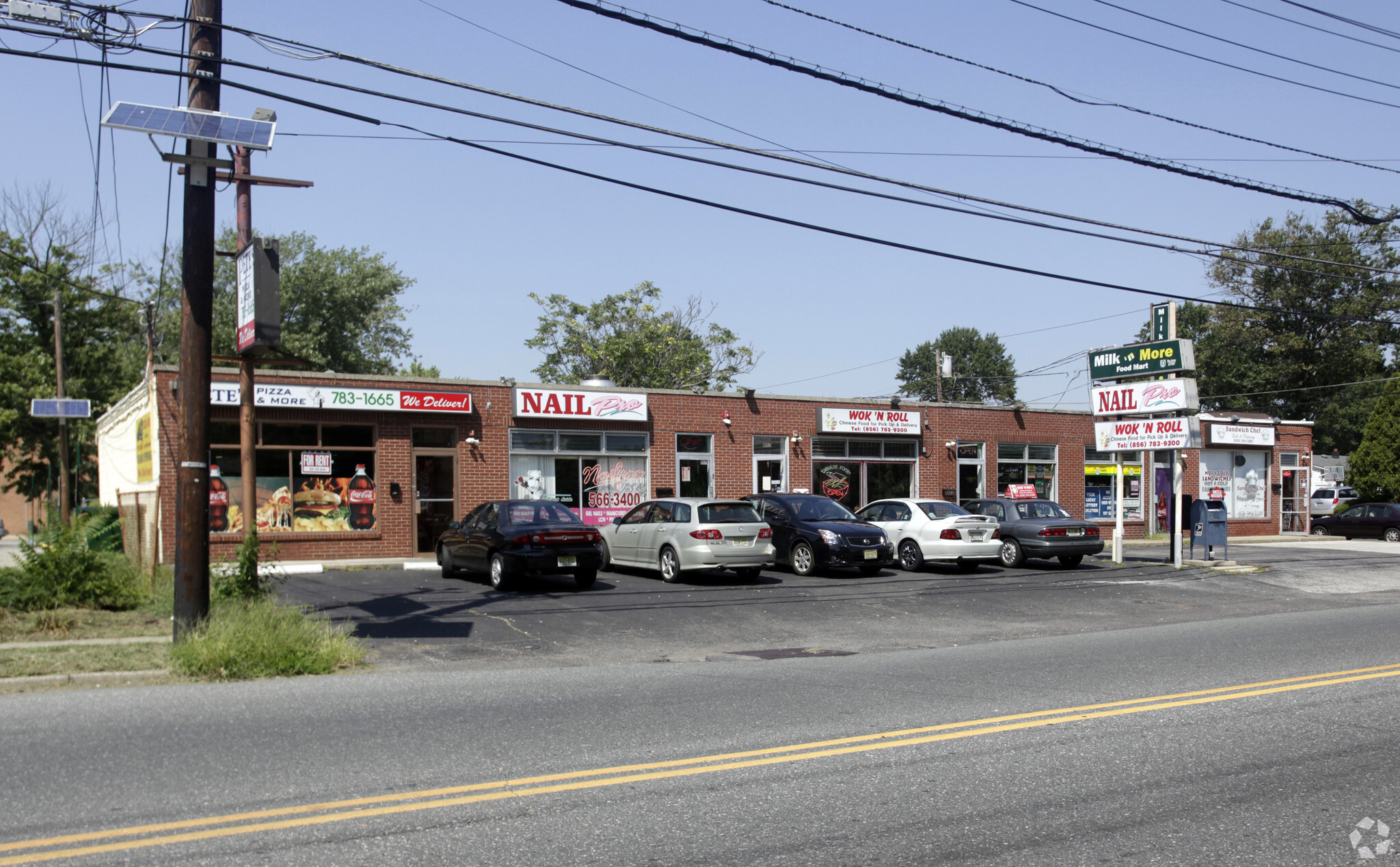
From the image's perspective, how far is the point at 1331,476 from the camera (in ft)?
216

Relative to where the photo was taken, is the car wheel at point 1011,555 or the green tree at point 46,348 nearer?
the car wheel at point 1011,555

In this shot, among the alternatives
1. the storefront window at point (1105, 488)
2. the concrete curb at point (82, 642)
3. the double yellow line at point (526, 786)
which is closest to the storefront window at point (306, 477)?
the concrete curb at point (82, 642)

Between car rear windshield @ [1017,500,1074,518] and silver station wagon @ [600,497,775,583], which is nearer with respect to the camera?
silver station wagon @ [600,497,775,583]

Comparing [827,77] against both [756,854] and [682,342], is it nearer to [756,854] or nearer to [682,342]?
[756,854]

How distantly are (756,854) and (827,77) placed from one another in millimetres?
10288

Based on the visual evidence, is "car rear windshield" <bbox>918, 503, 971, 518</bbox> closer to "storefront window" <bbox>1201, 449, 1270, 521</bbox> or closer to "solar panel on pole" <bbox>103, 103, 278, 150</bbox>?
"solar panel on pole" <bbox>103, 103, 278, 150</bbox>

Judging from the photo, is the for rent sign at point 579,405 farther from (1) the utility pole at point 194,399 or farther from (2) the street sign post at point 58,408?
(1) the utility pole at point 194,399

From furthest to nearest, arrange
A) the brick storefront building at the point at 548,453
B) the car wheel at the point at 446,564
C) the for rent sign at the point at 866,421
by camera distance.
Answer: the for rent sign at the point at 866,421 → the brick storefront building at the point at 548,453 → the car wheel at the point at 446,564

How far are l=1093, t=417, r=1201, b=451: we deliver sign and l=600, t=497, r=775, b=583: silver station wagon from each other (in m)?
10.00

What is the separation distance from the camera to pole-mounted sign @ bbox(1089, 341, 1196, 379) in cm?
2256

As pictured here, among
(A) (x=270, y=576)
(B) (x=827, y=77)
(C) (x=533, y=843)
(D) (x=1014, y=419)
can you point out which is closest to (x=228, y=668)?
(A) (x=270, y=576)

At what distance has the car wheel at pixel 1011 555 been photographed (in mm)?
22453

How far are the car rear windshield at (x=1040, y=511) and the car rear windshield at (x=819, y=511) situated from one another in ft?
14.7

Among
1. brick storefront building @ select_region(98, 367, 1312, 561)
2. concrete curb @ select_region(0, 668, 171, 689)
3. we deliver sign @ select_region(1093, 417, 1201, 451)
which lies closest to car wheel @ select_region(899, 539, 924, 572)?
we deliver sign @ select_region(1093, 417, 1201, 451)
